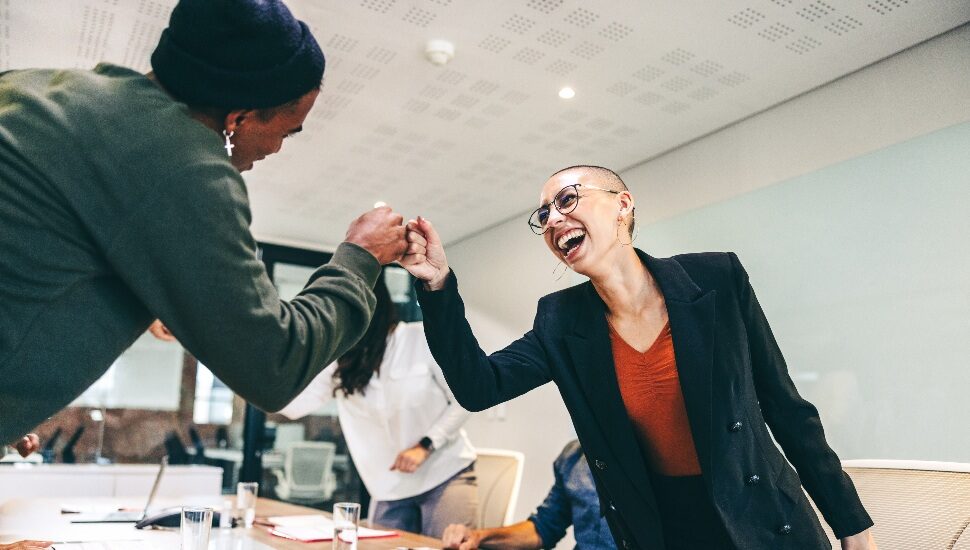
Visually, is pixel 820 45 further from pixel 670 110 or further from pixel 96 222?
pixel 96 222

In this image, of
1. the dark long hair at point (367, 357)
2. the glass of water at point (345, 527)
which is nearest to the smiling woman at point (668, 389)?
the glass of water at point (345, 527)

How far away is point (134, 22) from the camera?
307cm

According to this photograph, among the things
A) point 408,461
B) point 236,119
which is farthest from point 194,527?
point 408,461

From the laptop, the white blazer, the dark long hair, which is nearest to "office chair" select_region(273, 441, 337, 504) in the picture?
the white blazer

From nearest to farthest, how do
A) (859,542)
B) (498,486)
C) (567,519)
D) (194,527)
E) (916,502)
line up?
(194,527), (859,542), (916,502), (567,519), (498,486)

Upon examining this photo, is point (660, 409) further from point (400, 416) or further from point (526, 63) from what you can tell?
point (526, 63)

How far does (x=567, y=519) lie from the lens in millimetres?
2355

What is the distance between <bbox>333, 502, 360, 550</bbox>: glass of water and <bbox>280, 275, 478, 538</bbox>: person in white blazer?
1.16 metres

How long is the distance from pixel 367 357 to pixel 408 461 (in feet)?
1.84

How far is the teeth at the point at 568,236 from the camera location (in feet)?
5.76

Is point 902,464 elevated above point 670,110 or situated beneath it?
situated beneath

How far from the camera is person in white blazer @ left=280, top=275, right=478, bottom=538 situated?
2842 mm

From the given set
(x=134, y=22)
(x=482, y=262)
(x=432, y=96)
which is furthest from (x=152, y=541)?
(x=482, y=262)

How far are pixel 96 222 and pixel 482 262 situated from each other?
212 inches
